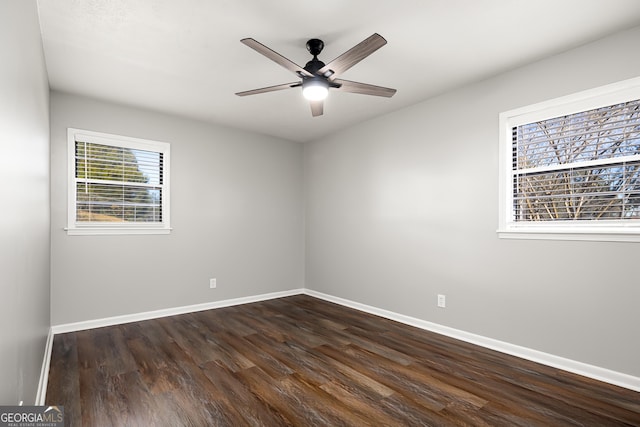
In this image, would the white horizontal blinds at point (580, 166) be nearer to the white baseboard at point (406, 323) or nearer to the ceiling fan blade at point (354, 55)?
the white baseboard at point (406, 323)

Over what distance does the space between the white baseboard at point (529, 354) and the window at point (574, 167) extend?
3.34ft

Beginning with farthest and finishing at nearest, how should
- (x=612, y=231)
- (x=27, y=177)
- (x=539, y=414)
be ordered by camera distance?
(x=612, y=231) < (x=539, y=414) < (x=27, y=177)

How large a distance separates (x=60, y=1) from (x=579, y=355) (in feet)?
15.0

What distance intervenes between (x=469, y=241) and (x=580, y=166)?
114 cm

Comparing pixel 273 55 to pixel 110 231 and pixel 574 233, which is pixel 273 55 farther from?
pixel 110 231

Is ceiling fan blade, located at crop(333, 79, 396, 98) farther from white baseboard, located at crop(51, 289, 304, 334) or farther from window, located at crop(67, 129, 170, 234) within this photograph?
white baseboard, located at crop(51, 289, 304, 334)

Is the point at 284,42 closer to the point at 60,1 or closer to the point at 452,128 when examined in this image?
the point at 60,1

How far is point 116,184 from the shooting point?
3932mm

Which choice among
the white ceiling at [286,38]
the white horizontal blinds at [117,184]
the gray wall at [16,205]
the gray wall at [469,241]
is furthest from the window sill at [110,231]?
the gray wall at [469,241]

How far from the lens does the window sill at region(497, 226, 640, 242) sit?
245 cm

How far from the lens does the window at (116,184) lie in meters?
3.69

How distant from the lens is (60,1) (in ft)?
7.00

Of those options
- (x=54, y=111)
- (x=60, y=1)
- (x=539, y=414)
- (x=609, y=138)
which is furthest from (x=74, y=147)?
(x=609, y=138)

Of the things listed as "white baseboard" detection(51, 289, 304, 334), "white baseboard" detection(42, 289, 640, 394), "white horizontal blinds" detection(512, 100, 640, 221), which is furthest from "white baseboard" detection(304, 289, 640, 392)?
"white baseboard" detection(51, 289, 304, 334)
